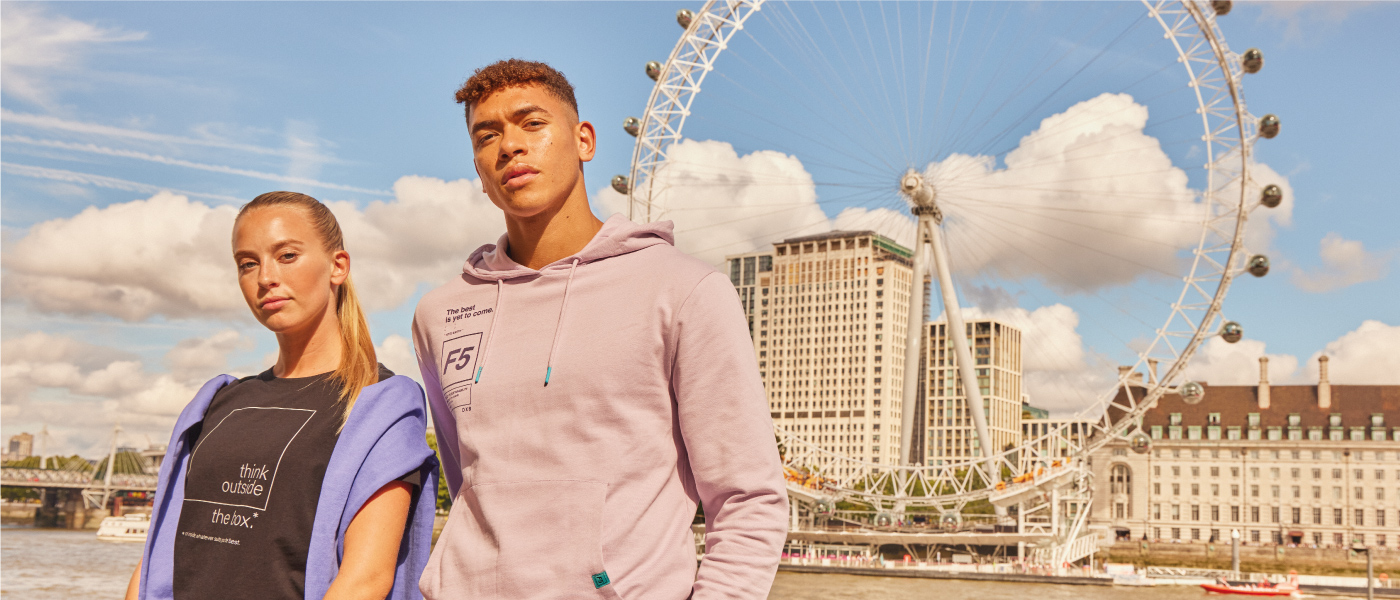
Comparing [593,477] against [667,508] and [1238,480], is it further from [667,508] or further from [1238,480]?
[1238,480]

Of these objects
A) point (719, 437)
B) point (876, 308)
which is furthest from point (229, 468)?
point (876, 308)

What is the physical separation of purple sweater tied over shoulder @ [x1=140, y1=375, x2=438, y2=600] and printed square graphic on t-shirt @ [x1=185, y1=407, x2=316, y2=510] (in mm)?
136

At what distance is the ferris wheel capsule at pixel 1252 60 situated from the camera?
35375 millimetres

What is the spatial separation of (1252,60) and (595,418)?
1501 inches

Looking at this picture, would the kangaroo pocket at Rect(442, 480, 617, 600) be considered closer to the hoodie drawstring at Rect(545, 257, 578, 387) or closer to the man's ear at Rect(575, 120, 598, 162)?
the hoodie drawstring at Rect(545, 257, 578, 387)

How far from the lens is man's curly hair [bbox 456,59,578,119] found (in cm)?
283

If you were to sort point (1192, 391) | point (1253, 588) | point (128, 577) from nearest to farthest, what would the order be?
point (1192, 391)
point (128, 577)
point (1253, 588)

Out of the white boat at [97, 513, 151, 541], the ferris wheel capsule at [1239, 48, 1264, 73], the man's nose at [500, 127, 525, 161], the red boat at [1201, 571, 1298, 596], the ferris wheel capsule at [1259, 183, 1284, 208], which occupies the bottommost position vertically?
the white boat at [97, 513, 151, 541]

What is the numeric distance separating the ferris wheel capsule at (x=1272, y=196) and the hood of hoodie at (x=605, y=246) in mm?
37467

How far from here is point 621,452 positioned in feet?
8.30

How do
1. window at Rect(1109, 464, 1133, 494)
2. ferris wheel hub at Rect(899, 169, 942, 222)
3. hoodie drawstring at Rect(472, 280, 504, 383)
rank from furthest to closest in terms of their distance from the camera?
window at Rect(1109, 464, 1133, 494), ferris wheel hub at Rect(899, 169, 942, 222), hoodie drawstring at Rect(472, 280, 504, 383)

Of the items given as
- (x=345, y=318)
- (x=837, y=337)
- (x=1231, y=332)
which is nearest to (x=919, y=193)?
(x=1231, y=332)

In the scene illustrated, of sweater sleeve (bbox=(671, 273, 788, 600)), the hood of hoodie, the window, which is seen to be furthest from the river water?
sweater sleeve (bbox=(671, 273, 788, 600))

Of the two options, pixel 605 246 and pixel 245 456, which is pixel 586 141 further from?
pixel 245 456
